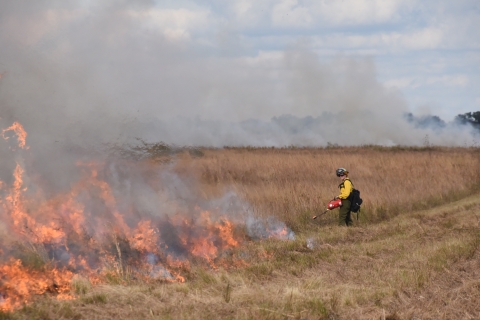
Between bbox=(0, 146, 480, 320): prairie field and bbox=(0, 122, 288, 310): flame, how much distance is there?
1.18 ft

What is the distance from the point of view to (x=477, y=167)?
2145 centimetres

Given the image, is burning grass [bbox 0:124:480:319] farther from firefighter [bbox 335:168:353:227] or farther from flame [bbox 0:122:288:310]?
firefighter [bbox 335:168:353:227]

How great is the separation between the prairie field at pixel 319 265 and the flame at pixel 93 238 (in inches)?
14.1

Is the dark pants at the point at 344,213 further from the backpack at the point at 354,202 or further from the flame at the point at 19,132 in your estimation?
the flame at the point at 19,132

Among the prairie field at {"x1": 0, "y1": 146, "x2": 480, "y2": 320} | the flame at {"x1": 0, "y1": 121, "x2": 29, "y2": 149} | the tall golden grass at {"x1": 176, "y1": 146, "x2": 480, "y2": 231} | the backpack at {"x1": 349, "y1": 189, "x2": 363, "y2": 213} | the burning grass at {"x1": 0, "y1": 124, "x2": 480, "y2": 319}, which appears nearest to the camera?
the prairie field at {"x1": 0, "y1": 146, "x2": 480, "y2": 320}

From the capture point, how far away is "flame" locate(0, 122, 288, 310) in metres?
7.45

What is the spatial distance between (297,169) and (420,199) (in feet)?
13.9

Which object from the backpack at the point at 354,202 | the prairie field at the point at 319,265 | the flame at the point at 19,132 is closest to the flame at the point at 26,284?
the prairie field at the point at 319,265

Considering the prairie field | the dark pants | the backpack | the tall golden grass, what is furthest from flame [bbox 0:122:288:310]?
the backpack

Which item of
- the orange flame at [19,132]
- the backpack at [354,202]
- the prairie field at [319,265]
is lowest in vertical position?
the prairie field at [319,265]

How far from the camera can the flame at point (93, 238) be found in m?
7.45

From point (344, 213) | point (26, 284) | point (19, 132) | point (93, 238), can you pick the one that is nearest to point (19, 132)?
point (19, 132)

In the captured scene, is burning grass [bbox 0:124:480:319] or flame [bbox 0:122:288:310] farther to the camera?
flame [bbox 0:122:288:310]

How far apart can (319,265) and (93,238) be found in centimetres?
371
